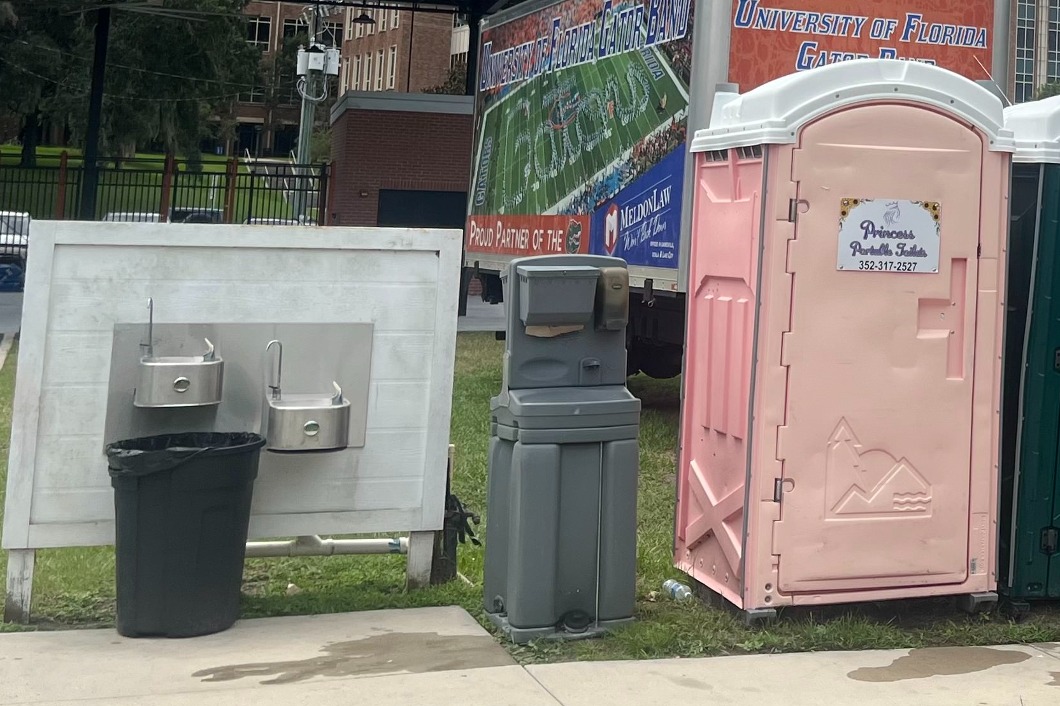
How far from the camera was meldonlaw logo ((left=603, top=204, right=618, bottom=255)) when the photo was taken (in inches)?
441

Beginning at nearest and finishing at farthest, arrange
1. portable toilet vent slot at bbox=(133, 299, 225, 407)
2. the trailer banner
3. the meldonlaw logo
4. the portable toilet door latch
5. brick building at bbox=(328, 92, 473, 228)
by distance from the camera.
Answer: portable toilet vent slot at bbox=(133, 299, 225, 407) → the portable toilet door latch → the trailer banner → the meldonlaw logo → brick building at bbox=(328, 92, 473, 228)

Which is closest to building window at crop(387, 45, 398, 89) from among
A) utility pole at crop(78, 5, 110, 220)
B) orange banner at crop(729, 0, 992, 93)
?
utility pole at crop(78, 5, 110, 220)

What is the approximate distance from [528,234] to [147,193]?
1708cm

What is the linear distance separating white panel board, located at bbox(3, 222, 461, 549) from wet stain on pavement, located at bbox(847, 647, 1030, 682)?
2193 mm

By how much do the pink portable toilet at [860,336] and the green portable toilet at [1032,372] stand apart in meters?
0.15

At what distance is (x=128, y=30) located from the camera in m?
46.2

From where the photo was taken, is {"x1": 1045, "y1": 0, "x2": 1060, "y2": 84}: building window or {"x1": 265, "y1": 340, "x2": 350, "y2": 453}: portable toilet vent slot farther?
{"x1": 1045, "y1": 0, "x2": 1060, "y2": 84}: building window

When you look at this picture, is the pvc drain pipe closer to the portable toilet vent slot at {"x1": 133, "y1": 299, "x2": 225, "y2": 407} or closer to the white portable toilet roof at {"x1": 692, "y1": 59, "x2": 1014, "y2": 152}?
the portable toilet vent slot at {"x1": 133, "y1": 299, "x2": 225, "y2": 407}

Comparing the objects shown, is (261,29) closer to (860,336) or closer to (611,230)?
(611,230)

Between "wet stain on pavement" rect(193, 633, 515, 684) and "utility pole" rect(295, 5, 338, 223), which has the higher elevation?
"utility pole" rect(295, 5, 338, 223)

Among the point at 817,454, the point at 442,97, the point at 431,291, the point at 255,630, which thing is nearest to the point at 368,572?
the point at 255,630

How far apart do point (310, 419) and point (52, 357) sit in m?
1.14

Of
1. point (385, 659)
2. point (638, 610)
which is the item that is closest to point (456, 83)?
point (638, 610)

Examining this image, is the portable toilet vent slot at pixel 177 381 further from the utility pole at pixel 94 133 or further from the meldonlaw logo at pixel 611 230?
the utility pole at pixel 94 133
